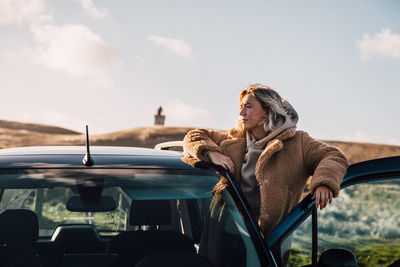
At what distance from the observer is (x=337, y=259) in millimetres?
2215

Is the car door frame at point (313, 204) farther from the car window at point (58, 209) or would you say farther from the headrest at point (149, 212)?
the car window at point (58, 209)

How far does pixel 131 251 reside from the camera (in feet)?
8.32

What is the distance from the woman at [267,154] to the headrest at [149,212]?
0.30 metres

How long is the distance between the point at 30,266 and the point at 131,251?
0.43m

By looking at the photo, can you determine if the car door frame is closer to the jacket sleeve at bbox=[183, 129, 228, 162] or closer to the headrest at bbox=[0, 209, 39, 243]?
the jacket sleeve at bbox=[183, 129, 228, 162]

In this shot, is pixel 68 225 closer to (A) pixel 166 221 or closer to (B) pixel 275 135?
(A) pixel 166 221

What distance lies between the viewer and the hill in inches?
1631

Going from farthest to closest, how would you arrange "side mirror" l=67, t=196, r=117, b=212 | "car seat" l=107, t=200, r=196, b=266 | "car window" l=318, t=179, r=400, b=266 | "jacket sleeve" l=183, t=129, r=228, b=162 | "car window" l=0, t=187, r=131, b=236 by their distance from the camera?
1. "car window" l=318, t=179, r=400, b=266
2. "jacket sleeve" l=183, t=129, r=228, b=162
3. "car window" l=0, t=187, r=131, b=236
4. "side mirror" l=67, t=196, r=117, b=212
5. "car seat" l=107, t=200, r=196, b=266

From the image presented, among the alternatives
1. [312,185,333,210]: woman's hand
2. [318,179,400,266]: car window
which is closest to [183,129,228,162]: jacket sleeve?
[312,185,333,210]: woman's hand

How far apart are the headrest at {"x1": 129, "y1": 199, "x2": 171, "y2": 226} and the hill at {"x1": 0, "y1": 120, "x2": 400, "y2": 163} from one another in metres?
37.9

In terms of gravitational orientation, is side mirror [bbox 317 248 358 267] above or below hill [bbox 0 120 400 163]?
above

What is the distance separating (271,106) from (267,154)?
15.9 inches

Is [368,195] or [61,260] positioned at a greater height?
[61,260]

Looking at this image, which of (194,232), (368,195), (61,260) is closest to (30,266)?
(61,260)
